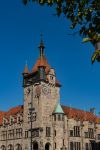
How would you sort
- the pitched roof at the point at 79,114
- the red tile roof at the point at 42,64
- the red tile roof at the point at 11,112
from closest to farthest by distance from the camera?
1. the red tile roof at the point at 42,64
2. the pitched roof at the point at 79,114
3. the red tile roof at the point at 11,112

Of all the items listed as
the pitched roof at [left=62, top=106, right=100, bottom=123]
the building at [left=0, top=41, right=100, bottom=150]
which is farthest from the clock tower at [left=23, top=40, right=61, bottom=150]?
the pitched roof at [left=62, top=106, right=100, bottom=123]

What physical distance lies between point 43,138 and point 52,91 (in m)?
11.7

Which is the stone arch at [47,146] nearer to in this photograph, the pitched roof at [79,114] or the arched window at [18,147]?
the arched window at [18,147]

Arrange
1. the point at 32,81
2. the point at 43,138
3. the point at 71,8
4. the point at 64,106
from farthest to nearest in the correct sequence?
the point at 64,106, the point at 32,81, the point at 43,138, the point at 71,8

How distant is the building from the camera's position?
77.6 meters

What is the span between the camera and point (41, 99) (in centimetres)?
7844

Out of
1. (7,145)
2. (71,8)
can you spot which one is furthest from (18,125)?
(71,8)

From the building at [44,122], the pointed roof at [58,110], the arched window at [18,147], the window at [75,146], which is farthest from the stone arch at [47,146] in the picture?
the pointed roof at [58,110]

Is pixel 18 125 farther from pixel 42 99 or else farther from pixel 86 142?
pixel 86 142

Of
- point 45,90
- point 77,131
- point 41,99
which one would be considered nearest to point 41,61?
point 45,90

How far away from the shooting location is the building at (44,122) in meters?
77.6

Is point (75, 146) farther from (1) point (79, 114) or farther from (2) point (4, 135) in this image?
(2) point (4, 135)

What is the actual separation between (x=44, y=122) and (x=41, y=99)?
204 inches

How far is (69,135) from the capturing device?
3155 inches
